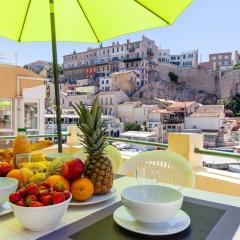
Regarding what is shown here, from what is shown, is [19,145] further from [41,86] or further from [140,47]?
[140,47]

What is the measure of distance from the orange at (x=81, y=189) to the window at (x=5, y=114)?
7.99 meters

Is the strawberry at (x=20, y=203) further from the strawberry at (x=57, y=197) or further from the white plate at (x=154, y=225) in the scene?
the white plate at (x=154, y=225)

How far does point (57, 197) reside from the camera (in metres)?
0.80

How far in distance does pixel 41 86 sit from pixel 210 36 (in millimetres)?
48984

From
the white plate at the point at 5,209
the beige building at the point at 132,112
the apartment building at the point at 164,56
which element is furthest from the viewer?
the apartment building at the point at 164,56

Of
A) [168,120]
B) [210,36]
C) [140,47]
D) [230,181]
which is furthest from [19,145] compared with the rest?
[210,36]

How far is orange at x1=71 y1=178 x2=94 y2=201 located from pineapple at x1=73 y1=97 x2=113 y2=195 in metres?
0.04

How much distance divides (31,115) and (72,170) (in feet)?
27.5

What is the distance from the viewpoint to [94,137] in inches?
41.8

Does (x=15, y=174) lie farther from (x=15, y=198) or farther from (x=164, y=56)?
(x=164, y=56)

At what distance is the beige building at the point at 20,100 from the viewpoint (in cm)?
835

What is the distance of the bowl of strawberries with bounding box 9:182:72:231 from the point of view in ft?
2.47

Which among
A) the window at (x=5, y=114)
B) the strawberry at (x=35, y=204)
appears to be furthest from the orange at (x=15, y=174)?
the window at (x=5, y=114)

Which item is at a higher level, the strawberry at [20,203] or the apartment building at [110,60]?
the apartment building at [110,60]
